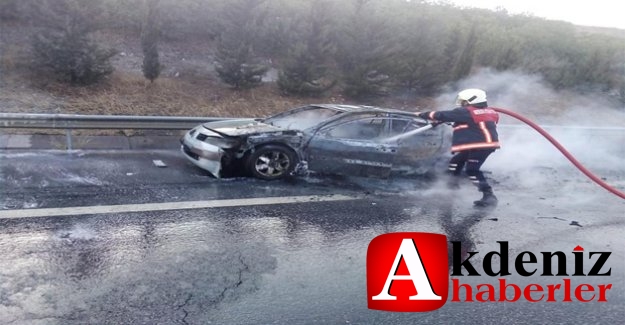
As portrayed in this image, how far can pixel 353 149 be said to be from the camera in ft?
23.0

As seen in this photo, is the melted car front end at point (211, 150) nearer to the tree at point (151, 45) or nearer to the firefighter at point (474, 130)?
the firefighter at point (474, 130)

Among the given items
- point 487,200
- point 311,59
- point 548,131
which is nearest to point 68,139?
point 311,59

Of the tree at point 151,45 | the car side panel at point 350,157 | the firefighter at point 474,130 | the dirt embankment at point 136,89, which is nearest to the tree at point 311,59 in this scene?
the dirt embankment at point 136,89

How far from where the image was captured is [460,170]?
7.32 meters

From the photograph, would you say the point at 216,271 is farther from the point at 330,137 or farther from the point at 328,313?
the point at 330,137

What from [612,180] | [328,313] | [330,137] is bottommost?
[612,180]

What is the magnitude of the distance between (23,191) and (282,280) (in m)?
3.40

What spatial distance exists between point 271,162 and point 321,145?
74 cm

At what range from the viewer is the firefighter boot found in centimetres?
652

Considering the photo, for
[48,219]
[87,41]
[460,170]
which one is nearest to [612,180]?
[460,170]

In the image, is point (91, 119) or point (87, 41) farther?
point (87, 41)

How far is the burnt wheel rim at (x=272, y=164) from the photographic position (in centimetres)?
677

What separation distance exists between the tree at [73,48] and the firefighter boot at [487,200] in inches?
303

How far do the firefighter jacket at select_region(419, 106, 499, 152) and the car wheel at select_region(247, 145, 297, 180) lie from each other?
2.01 meters
